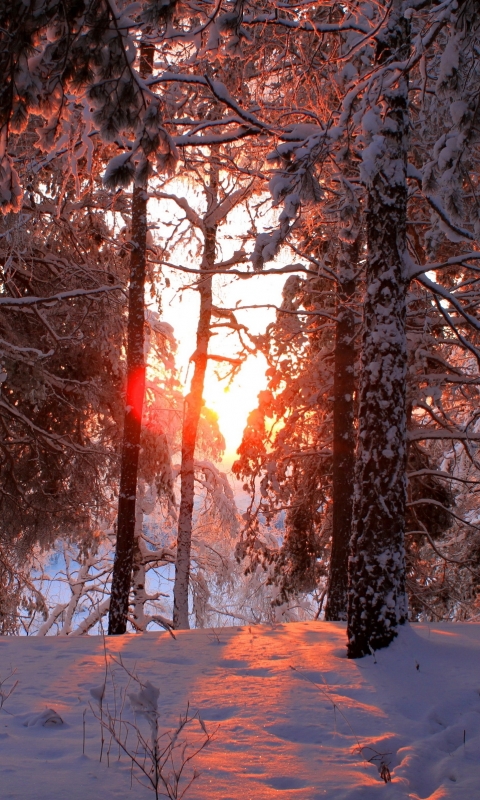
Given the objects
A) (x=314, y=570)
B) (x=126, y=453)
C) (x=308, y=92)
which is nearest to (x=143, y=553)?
(x=314, y=570)

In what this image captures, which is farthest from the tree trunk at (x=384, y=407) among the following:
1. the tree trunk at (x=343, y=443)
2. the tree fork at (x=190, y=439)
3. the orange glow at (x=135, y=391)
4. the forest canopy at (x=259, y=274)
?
the tree fork at (x=190, y=439)

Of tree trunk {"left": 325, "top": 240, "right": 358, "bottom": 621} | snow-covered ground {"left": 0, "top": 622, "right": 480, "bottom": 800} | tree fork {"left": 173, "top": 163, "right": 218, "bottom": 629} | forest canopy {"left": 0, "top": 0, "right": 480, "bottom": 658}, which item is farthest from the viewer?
tree fork {"left": 173, "top": 163, "right": 218, "bottom": 629}

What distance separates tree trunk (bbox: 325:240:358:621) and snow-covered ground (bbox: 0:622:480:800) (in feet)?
11.0

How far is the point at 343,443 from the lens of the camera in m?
9.59

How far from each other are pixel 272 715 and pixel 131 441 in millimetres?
5865

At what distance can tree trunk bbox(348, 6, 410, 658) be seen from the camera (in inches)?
209

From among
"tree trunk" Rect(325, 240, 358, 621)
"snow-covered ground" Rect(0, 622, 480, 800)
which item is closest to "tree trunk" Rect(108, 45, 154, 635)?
"snow-covered ground" Rect(0, 622, 480, 800)

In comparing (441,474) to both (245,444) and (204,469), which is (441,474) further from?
(204,469)

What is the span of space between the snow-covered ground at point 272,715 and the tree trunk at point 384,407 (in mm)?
387

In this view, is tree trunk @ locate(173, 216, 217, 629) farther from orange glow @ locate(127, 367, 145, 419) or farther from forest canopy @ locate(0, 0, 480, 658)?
orange glow @ locate(127, 367, 145, 419)

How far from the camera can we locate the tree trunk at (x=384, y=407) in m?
5.31

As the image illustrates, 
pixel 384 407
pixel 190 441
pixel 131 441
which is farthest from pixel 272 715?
pixel 190 441

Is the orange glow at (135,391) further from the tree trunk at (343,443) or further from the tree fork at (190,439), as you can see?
the tree fork at (190,439)

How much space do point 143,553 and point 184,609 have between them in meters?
4.27
